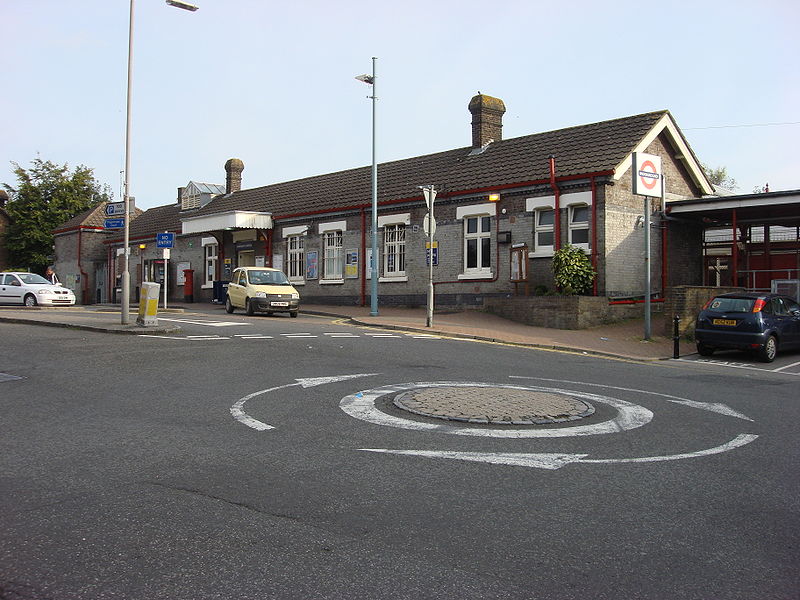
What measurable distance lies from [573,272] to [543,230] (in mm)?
2932

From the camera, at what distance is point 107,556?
145 inches

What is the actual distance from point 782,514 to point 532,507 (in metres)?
1.67

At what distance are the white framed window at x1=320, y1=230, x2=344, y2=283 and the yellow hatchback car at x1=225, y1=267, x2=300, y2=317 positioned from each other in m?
5.33

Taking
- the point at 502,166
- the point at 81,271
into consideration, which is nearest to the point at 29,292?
the point at 81,271

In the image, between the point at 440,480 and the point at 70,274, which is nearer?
the point at 440,480

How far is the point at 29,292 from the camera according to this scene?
1137 inches

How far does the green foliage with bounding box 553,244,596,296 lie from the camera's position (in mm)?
21109

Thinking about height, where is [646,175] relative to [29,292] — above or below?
above

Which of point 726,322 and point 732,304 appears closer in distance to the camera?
point 726,322

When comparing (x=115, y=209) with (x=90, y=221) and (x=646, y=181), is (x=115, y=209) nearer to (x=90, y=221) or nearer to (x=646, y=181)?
(x=646, y=181)

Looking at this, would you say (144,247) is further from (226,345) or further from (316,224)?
(226,345)

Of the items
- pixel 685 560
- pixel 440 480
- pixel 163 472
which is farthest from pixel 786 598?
pixel 163 472

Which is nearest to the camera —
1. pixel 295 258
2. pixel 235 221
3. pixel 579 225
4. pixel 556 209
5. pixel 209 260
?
pixel 579 225

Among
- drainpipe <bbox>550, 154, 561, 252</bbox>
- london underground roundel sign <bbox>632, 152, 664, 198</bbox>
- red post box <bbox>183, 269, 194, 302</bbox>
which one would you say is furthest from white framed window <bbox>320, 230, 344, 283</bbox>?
london underground roundel sign <bbox>632, 152, 664, 198</bbox>
